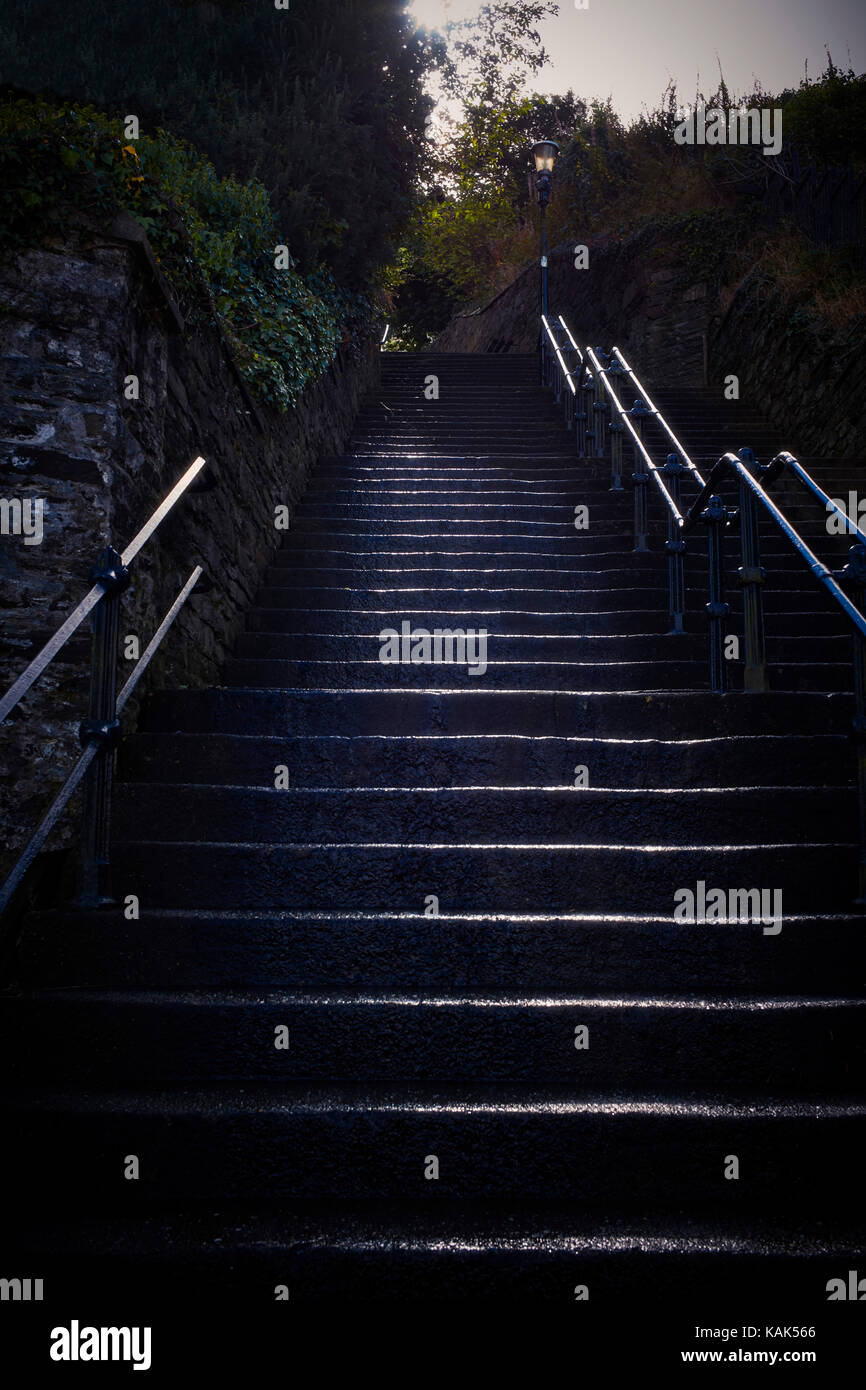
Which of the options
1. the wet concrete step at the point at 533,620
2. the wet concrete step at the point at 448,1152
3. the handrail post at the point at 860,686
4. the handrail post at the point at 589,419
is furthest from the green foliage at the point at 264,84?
the wet concrete step at the point at 448,1152

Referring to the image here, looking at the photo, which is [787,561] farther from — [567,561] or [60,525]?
[60,525]

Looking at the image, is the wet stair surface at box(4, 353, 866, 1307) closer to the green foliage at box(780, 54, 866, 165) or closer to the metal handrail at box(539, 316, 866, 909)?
the metal handrail at box(539, 316, 866, 909)

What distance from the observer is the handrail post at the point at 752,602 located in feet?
11.0

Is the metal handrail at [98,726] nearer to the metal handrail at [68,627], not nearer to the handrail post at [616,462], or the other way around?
the metal handrail at [68,627]

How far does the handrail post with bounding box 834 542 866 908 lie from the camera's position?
8.05 feet

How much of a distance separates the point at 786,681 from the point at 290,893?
2.28 metres

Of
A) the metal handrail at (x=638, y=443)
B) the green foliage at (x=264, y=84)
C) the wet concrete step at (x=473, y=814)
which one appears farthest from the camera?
the green foliage at (x=264, y=84)

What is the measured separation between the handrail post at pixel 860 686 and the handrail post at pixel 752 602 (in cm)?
68

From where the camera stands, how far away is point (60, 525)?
306 centimetres

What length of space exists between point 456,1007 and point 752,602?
2016mm

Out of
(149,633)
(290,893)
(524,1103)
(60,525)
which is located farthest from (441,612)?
(524,1103)

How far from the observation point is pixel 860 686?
2523mm

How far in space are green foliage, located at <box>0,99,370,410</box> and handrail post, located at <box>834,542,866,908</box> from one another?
9.41 ft

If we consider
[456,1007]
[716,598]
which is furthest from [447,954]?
[716,598]
